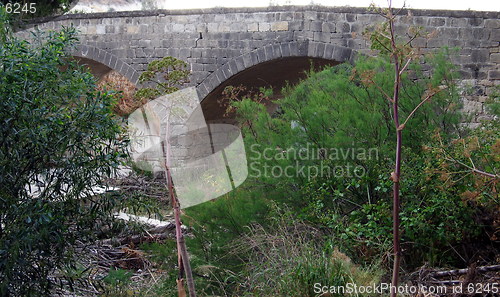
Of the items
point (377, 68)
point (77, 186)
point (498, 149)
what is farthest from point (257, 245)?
point (377, 68)

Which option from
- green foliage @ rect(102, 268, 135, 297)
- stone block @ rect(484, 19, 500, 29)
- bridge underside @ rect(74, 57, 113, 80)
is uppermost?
stone block @ rect(484, 19, 500, 29)

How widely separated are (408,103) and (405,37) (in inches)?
172

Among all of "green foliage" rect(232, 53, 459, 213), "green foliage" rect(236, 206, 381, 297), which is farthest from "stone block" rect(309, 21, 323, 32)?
"green foliage" rect(236, 206, 381, 297)

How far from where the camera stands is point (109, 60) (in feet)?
39.2

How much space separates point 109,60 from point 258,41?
3.10 meters

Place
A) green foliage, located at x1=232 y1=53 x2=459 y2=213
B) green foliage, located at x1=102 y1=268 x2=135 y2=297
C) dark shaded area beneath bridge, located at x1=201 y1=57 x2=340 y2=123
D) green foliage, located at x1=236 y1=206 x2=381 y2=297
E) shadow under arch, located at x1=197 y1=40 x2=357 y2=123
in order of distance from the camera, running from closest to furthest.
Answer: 1. green foliage, located at x1=236 y1=206 x2=381 y2=297
2. green foliage, located at x1=102 y1=268 x2=135 y2=297
3. green foliage, located at x1=232 y1=53 x2=459 y2=213
4. shadow under arch, located at x1=197 y1=40 x2=357 y2=123
5. dark shaded area beneath bridge, located at x1=201 y1=57 x2=340 y2=123

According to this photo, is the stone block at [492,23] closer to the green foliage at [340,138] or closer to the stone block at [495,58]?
the stone block at [495,58]

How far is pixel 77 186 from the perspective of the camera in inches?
162

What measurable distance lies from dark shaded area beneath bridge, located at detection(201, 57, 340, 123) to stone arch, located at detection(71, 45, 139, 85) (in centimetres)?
148

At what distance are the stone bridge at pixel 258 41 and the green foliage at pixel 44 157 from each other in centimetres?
573

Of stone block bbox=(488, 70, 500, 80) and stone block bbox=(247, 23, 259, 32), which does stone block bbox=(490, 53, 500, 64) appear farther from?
stone block bbox=(247, 23, 259, 32)

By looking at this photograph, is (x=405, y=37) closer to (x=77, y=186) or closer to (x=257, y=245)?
(x=257, y=245)

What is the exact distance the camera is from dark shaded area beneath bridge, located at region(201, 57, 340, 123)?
35.8 ft

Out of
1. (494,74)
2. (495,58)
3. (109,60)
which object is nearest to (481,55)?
(495,58)
